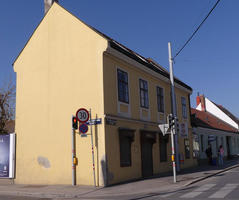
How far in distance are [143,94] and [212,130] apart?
16.7m

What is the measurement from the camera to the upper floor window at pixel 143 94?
17812 millimetres

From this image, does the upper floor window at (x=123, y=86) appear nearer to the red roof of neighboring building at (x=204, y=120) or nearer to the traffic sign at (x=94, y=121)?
the traffic sign at (x=94, y=121)

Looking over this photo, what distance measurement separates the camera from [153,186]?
1311 cm

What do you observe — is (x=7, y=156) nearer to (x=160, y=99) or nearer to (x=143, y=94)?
(x=143, y=94)

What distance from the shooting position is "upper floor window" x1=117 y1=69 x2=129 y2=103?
51.6 feet

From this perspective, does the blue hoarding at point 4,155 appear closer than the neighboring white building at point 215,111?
Yes

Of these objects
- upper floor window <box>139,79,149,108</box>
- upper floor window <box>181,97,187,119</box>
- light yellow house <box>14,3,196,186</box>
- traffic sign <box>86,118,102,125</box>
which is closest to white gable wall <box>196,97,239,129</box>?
upper floor window <box>181,97,187,119</box>

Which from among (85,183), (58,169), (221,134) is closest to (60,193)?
(85,183)

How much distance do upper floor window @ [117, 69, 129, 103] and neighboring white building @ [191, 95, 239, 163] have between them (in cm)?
1227

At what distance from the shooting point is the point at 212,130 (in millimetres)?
32031

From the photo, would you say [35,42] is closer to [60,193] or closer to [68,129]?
[68,129]

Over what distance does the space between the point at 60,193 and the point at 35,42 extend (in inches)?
365

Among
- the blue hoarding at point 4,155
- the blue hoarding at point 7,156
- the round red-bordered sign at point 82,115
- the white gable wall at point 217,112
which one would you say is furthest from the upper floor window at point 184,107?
the white gable wall at point 217,112

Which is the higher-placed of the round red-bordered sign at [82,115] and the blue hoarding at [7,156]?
the round red-bordered sign at [82,115]
